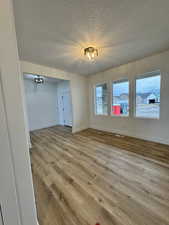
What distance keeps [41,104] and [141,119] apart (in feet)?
15.9

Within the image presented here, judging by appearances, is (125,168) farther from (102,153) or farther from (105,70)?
(105,70)

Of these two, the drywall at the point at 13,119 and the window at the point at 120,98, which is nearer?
the drywall at the point at 13,119

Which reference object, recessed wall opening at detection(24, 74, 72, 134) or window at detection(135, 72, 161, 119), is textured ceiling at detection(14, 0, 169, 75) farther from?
recessed wall opening at detection(24, 74, 72, 134)

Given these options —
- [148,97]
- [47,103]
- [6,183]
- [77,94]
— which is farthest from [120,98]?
[47,103]

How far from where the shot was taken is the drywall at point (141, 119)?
2.78 meters

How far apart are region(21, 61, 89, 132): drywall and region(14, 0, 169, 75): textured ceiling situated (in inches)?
39.0

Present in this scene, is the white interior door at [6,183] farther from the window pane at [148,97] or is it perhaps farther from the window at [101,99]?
the window at [101,99]

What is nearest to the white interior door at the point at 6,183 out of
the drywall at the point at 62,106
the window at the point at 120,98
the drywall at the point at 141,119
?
the drywall at the point at 141,119

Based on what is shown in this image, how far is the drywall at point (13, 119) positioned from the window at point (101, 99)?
3896mm

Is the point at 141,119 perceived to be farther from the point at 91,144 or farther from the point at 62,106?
the point at 62,106

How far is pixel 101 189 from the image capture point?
152 centimetres

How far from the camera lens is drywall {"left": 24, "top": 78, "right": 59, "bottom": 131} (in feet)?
16.7

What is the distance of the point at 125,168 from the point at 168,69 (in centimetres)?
278

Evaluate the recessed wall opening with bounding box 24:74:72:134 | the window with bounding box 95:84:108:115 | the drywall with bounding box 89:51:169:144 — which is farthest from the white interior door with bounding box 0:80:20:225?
the recessed wall opening with bounding box 24:74:72:134
